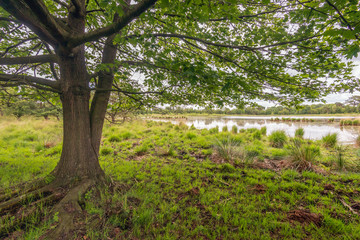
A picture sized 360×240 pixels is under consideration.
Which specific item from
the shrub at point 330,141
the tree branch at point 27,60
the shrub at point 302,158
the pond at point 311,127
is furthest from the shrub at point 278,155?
the tree branch at point 27,60

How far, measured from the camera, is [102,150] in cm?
593

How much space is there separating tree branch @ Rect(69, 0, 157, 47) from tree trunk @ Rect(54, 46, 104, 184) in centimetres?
67

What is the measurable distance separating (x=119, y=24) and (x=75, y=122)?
2.07 m

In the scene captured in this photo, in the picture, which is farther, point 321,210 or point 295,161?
point 295,161

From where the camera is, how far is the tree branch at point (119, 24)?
1.45 meters

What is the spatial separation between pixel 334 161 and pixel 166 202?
5.65 metres

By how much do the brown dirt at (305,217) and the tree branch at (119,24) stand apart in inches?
146

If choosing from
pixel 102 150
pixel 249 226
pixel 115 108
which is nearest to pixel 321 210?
pixel 249 226

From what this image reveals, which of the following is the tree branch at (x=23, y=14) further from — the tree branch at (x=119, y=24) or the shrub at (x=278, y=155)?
the shrub at (x=278, y=155)

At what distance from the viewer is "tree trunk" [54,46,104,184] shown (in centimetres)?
253

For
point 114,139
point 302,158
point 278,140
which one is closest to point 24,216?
point 302,158

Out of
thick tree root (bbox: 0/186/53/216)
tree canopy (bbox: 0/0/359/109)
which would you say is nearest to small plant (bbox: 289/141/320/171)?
tree canopy (bbox: 0/0/359/109)

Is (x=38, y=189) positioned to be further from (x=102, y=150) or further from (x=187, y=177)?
(x=102, y=150)

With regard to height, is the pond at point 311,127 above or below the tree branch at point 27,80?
below
